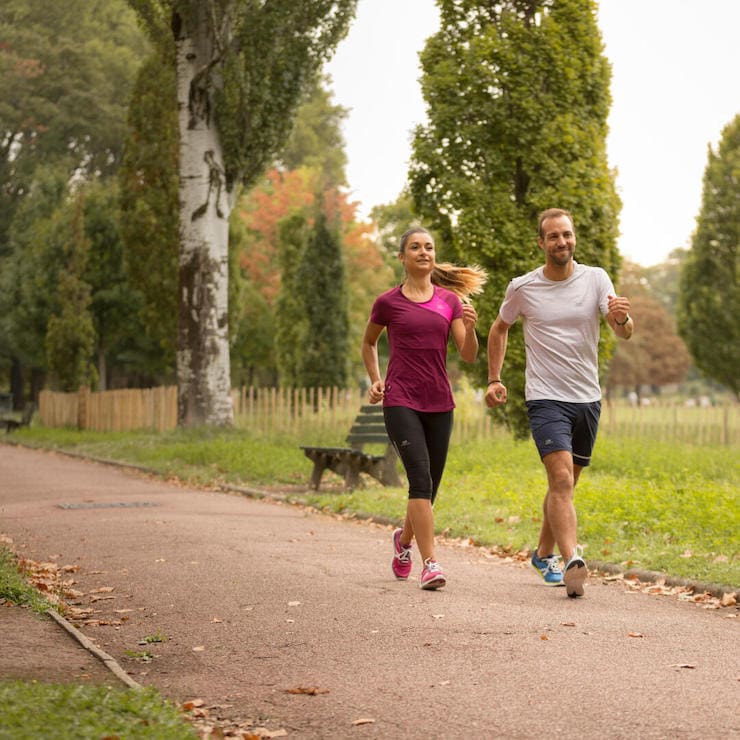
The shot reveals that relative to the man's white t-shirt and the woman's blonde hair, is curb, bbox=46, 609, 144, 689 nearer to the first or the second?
the man's white t-shirt

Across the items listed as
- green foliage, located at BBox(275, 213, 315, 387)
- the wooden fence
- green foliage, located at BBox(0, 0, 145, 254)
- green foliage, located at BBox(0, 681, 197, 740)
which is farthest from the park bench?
green foliage, located at BBox(0, 681, 197, 740)

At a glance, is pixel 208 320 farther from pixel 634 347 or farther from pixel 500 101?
pixel 634 347

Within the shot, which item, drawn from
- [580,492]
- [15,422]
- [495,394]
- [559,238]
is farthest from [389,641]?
[15,422]

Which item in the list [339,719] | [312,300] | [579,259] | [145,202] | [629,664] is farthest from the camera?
[312,300]

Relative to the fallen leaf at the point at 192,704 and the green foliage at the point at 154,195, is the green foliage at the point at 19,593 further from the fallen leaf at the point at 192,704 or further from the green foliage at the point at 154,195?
the green foliage at the point at 154,195

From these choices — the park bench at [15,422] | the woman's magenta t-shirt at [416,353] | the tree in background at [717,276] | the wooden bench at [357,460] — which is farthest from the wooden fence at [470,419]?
the woman's magenta t-shirt at [416,353]

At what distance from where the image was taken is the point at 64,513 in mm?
12617

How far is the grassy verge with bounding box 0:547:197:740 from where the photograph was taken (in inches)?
155

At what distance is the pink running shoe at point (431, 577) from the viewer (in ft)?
24.4

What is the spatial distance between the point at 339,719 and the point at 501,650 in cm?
136

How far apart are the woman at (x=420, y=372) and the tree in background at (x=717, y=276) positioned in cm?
2980

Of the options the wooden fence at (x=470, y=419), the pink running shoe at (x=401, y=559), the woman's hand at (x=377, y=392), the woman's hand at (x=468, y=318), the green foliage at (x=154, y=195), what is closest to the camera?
the woman's hand at (x=377, y=392)

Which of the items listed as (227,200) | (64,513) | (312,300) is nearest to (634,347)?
(312,300)

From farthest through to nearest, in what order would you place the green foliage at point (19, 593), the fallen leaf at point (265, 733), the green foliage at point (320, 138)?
the green foliage at point (320, 138), the green foliage at point (19, 593), the fallen leaf at point (265, 733)
